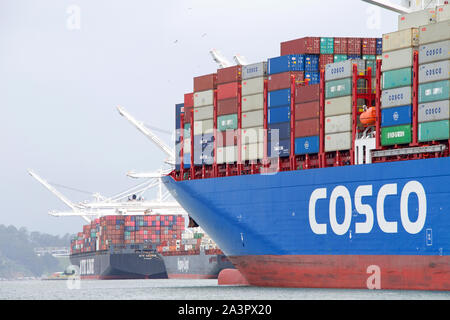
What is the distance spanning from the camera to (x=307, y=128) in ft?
145

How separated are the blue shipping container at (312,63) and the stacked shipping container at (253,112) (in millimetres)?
2292

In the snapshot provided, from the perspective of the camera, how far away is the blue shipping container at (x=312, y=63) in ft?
153

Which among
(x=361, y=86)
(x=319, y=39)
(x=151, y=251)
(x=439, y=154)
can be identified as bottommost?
(x=151, y=251)

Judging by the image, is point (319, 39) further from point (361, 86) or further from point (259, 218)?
point (259, 218)

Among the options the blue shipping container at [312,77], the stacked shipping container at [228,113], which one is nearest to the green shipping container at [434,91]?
the blue shipping container at [312,77]

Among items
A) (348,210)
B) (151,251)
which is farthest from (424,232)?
(151,251)

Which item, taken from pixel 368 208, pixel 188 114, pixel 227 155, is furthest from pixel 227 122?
pixel 368 208

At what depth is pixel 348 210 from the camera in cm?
4144

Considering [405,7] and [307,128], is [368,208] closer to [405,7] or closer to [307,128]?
[307,128]

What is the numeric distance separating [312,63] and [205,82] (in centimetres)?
720

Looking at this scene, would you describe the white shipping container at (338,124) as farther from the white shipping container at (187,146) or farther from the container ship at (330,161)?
the white shipping container at (187,146)

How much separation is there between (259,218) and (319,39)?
9935 mm

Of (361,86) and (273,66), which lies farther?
(273,66)
